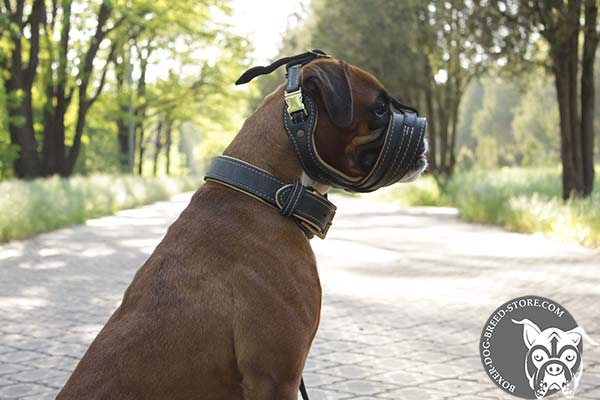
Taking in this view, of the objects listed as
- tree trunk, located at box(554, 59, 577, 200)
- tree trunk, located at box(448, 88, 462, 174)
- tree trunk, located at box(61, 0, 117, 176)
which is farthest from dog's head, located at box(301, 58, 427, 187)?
tree trunk, located at box(448, 88, 462, 174)

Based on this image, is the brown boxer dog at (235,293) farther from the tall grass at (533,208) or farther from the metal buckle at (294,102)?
the tall grass at (533,208)

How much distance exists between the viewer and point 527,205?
623 inches

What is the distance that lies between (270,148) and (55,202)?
53.1 ft

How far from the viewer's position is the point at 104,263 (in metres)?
11.0

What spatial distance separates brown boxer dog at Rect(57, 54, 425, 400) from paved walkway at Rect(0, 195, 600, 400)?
223cm

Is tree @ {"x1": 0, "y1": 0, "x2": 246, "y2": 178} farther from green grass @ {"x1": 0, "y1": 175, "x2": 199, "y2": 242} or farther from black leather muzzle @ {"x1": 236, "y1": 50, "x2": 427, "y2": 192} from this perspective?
black leather muzzle @ {"x1": 236, "y1": 50, "x2": 427, "y2": 192}

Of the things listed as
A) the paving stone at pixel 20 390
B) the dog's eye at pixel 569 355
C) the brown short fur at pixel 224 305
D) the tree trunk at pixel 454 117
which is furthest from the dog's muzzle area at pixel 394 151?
the tree trunk at pixel 454 117

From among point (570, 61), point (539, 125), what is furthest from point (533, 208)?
point (539, 125)

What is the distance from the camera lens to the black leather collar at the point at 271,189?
2.59 m

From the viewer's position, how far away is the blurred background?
52.9ft

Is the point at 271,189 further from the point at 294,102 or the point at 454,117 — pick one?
the point at 454,117

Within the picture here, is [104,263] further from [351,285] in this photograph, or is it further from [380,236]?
[380,236]

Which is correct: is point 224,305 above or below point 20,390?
above

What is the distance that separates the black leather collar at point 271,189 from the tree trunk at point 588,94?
14.3 metres
